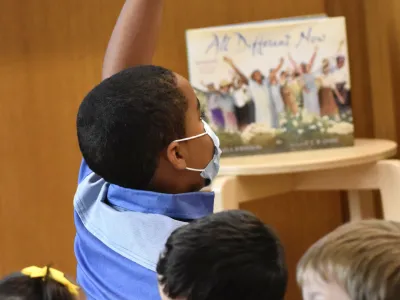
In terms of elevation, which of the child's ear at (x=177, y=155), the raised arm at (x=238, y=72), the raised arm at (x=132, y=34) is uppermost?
the raised arm at (x=132, y=34)

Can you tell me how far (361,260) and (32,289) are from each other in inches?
11.6

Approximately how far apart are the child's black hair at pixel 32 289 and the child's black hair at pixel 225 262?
10cm

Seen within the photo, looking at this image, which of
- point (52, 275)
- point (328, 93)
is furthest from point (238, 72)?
point (52, 275)

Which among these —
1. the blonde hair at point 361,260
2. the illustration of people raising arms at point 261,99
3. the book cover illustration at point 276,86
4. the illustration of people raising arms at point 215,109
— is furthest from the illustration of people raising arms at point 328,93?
the blonde hair at point 361,260

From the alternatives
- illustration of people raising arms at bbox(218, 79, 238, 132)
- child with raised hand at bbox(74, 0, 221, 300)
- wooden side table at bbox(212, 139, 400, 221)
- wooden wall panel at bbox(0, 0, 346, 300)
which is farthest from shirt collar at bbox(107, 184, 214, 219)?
wooden wall panel at bbox(0, 0, 346, 300)

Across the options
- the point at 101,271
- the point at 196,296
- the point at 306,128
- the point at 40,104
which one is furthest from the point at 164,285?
the point at 40,104

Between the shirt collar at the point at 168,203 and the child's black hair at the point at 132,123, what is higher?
the child's black hair at the point at 132,123

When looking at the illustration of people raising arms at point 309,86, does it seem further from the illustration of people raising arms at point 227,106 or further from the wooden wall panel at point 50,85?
the wooden wall panel at point 50,85

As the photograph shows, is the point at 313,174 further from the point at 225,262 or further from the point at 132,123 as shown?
the point at 225,262

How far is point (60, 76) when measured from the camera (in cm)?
158

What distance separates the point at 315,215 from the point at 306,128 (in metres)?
0.41

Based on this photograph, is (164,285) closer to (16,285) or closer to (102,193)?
(16,285)

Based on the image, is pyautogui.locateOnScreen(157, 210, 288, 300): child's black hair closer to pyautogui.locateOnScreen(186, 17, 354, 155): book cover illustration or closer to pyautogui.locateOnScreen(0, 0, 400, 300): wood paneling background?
pyautogui.locateOnScreen(186, 17, 354, 155): book cover illustration

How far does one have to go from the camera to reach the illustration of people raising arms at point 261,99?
1349mm
